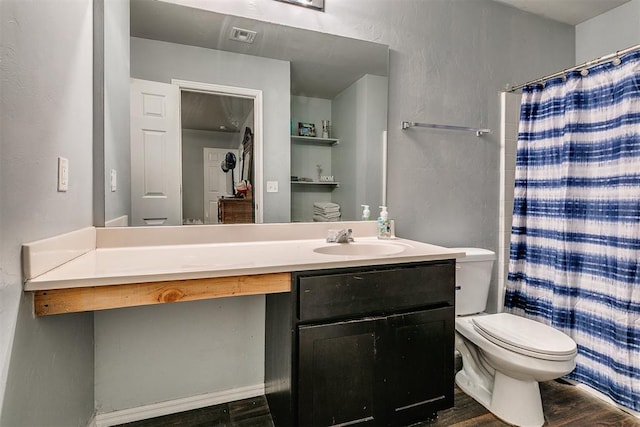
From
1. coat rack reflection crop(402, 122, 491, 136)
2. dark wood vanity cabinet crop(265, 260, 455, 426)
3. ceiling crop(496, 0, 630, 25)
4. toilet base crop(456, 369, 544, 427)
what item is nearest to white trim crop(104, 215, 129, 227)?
dark wood vanity cabinet crop(265, 260, 455, 426)

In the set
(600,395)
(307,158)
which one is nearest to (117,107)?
(307,158)

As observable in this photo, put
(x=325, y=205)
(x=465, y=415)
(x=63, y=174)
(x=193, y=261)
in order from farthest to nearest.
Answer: (x=325, y=205)
(x=465, y=415)
(x=193, y=261)
(x=63, y=174)

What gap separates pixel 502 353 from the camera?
1492 millimetres

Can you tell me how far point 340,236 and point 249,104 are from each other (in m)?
0.80

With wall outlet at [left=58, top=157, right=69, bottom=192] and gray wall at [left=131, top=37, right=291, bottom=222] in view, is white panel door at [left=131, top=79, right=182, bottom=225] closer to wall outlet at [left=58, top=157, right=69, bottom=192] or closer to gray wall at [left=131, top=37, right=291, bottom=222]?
gray wall at [left=131, top=37, right=291, bottom=222]

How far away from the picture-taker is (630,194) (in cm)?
163

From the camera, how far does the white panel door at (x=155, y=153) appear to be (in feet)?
4.89

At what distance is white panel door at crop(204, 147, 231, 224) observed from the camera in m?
1.58

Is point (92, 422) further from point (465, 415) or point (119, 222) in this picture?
point (465, 415)

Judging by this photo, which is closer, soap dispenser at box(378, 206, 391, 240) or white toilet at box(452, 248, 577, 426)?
white toilet at box(452, 248, 577, 426)

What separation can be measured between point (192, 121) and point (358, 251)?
100 cm

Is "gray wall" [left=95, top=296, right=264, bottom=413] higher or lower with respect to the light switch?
lower

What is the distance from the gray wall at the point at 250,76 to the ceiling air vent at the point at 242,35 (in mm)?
78

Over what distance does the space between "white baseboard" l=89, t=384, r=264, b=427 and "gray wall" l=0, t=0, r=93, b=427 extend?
22 centimetres
